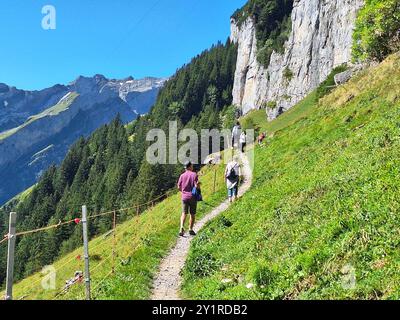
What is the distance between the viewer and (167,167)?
99625 millimetres

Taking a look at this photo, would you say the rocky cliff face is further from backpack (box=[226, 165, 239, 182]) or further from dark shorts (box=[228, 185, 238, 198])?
backpack (box=[226, 165, 239, 182])

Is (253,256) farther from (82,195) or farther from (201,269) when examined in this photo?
(82,195)

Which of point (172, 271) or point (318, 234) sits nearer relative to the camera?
point (318, 234)

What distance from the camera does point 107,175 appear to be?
148250 millimetres

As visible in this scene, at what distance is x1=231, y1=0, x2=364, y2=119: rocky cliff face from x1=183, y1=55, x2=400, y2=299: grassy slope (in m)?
77.3

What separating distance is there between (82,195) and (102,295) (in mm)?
142890

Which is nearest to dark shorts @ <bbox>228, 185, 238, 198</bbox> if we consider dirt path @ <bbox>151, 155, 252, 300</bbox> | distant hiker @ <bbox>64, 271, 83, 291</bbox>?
dirt path @ <bbox>151, 155, 252, 300</bbox>

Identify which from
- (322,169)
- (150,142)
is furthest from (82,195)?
(322,169)

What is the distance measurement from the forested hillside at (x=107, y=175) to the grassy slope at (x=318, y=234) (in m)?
72.4

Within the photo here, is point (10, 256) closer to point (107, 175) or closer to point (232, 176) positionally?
point (232, 176)

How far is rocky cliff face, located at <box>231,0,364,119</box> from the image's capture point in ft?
308

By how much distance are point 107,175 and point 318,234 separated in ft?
467

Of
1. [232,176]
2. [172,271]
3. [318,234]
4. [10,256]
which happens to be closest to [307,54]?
[232,176]

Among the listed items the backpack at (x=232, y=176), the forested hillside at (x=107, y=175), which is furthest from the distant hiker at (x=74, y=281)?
the forested hillside at (x=107, y=175)
